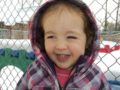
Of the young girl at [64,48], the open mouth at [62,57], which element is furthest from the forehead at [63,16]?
the open mouth at [62,57]

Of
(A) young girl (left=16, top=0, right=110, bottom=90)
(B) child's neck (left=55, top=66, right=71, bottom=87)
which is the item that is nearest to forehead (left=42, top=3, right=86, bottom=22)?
(A) young girl (left=16, top=0, right=110, bottom=90)

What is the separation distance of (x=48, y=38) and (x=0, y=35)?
2170 mm

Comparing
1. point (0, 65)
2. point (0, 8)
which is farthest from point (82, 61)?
point (0, 8)

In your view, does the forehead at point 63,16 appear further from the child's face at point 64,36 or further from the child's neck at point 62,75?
the child's neck at point 62,75

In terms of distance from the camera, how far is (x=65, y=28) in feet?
3.49

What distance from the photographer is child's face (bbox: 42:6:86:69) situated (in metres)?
1.07

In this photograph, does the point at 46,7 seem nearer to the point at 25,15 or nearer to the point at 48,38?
the point at 48,38

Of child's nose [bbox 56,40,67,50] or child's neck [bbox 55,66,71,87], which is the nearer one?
child's nose [bbox 56,40,67,50]

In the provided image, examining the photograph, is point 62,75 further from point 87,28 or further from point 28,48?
point 28,48

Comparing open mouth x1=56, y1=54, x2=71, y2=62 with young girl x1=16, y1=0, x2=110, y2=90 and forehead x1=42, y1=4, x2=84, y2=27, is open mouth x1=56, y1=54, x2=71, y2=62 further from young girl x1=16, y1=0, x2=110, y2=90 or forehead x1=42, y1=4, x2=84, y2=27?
Answer: forehead x1=42, y1=4, x2=84, y2=27

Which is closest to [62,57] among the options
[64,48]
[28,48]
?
[64,48]

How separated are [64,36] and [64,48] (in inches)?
1.8

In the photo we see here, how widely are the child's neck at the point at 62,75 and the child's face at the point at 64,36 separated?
2.2 inches

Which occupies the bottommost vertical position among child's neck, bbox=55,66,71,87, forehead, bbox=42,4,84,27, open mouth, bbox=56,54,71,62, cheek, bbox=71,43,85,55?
child's neck, bbox=55,66,71,87
